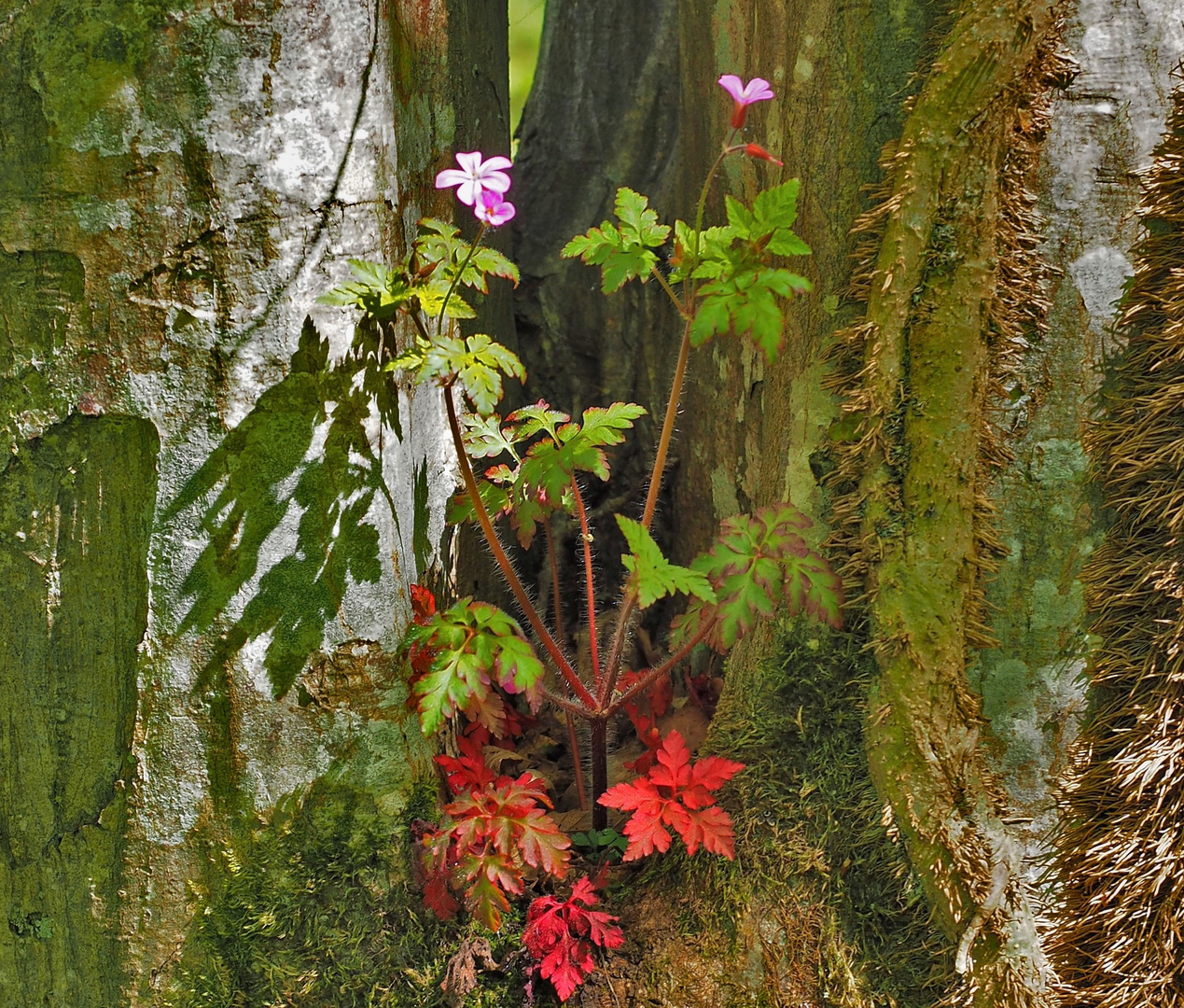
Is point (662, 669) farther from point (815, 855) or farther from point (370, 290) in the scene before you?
Answer: point (370, 290)

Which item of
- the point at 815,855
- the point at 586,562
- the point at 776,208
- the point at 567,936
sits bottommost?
the point at 567,936

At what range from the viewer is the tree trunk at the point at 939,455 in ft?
5.62

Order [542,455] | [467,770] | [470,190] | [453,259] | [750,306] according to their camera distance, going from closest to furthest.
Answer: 1. [750,306]
2. [470,190]
3. [453,259]
4. [542,455]
5. [467,770]

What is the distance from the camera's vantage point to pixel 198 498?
174cm

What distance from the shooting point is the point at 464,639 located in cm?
168

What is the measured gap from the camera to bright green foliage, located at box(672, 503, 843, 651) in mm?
1615

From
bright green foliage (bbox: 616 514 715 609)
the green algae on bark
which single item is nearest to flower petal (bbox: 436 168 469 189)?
bright green foliage (bbox: 616 514 715 609)

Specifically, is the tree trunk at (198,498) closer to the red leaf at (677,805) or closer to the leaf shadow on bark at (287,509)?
the leaf shadow on bark at (287,509)

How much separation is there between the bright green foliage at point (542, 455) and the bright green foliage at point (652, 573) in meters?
0.17

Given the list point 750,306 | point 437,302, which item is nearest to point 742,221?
point 750,306

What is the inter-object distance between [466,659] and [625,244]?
0.81 metres

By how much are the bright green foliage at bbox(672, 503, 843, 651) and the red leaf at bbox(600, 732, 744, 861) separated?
266 mm

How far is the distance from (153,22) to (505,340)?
1243mm

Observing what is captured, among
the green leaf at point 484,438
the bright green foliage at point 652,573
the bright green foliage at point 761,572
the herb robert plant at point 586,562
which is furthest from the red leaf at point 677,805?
the green leaf at point 484,438
